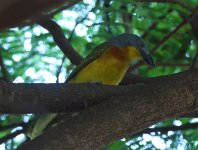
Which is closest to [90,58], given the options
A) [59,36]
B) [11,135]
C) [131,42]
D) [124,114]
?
[59,36]

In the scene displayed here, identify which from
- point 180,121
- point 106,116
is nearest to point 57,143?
point 106,116

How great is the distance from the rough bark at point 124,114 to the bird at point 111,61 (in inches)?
43.2

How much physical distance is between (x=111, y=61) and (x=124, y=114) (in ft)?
5.13

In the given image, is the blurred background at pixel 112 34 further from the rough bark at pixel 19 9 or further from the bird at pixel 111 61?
the rough bark at pixel 19 9

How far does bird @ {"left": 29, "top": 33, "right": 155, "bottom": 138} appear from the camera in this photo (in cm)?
355

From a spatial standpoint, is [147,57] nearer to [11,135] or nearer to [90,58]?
[90,58]

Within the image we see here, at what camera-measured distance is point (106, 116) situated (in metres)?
Result: 2.12

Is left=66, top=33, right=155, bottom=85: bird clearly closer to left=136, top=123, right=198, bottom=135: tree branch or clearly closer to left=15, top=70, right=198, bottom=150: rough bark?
left=136, top=123, right=198, bottom=135: tree branch

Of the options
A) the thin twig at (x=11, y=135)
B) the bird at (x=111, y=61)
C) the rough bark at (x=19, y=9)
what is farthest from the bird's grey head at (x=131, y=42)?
the rough bark at (x=19, y=9)

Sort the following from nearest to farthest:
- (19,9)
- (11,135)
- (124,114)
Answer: (19,9), (124,114), (11,135)

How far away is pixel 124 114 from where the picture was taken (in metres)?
2.15

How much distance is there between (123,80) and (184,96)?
1.28m

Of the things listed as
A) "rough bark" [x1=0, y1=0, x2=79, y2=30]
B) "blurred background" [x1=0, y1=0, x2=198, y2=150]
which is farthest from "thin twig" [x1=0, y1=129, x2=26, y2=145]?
"rough bark" [x1=0, y1=0, x2=79, y2=30]

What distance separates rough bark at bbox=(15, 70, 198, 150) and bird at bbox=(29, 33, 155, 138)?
1.10 meters
